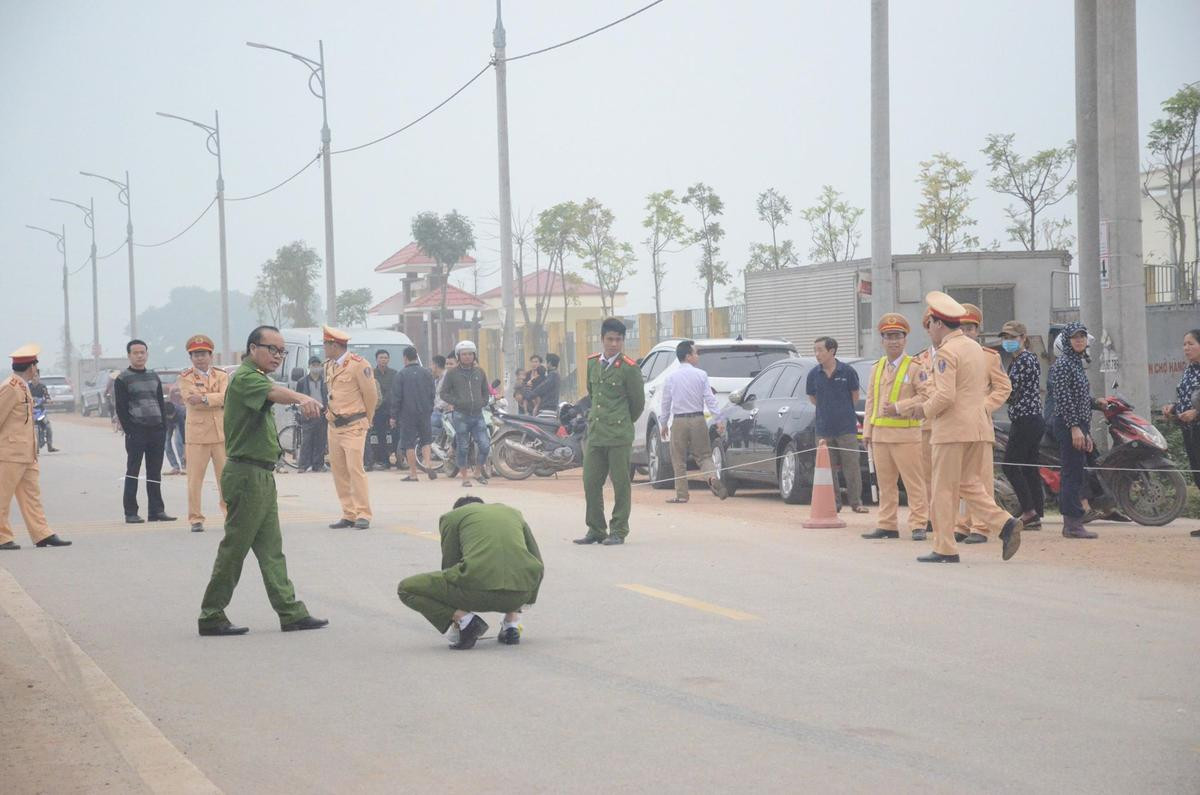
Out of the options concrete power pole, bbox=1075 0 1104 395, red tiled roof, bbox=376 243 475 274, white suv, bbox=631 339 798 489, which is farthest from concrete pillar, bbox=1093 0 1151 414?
red tiled roof, bbox=376 243 475 274

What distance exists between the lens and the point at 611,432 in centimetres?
1366

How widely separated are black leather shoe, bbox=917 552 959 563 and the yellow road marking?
2.49m

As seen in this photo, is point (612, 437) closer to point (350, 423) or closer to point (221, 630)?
point (350, 423)

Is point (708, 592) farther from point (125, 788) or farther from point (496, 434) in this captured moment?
point (496, 434)

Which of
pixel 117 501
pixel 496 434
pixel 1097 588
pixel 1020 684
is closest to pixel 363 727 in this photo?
pixel 1020 684

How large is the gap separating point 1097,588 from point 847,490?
6.20 m

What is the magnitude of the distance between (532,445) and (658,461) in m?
2.78

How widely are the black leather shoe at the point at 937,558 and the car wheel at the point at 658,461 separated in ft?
30.1

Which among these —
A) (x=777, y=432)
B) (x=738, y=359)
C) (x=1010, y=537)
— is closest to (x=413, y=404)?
(x=738, y=359)

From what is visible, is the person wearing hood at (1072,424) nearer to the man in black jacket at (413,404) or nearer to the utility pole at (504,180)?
the man in black jacket at (413,404)

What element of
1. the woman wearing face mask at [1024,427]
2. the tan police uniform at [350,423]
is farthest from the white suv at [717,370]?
the woman wearing face mask at [1024,427]

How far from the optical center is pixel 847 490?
16.6m

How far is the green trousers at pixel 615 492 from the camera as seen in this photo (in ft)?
44.2

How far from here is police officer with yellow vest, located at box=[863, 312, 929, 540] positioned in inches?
517
